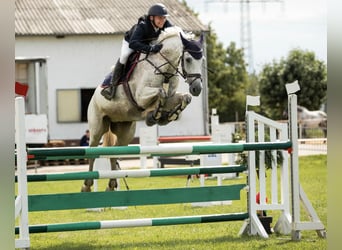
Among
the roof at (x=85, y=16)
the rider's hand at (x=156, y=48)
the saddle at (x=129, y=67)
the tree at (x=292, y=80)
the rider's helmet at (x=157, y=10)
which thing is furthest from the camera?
the tree at (x=292, y=80)

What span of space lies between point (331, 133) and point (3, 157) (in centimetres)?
76

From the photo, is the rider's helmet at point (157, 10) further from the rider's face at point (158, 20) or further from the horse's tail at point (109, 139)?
the horse's tail at point (109, 139)

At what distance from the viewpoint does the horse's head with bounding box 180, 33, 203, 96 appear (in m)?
5.19

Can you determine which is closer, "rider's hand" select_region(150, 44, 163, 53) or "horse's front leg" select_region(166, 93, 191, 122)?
"horse's front leg" select_region(166, 93, 191, 122)

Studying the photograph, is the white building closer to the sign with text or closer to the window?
the window

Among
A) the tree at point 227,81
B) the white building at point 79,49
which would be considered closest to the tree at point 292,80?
the tree at point 227,81

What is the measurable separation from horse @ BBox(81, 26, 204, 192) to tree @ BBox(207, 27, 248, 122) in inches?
1320

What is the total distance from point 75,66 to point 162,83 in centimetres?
1567

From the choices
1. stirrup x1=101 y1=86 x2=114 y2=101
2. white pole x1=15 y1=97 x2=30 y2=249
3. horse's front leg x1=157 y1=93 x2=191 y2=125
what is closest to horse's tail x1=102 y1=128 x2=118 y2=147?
stirrup x1=101 y1=86 x2=114 y2=101

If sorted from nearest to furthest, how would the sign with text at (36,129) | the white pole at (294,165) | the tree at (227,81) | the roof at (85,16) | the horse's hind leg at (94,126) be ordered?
the white pole at (294,165) → the horse's hind leg at (94,126) → the sign with text at (36,129) → the roof at (85,16) → the tree at (227,81)

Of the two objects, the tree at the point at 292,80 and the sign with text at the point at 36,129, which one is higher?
the tree at the point at 292,80

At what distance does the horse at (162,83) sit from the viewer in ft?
17.2

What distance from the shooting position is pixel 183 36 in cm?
547

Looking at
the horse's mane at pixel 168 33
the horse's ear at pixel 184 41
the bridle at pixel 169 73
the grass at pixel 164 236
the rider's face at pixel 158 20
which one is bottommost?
the grass at pixel 164 236
